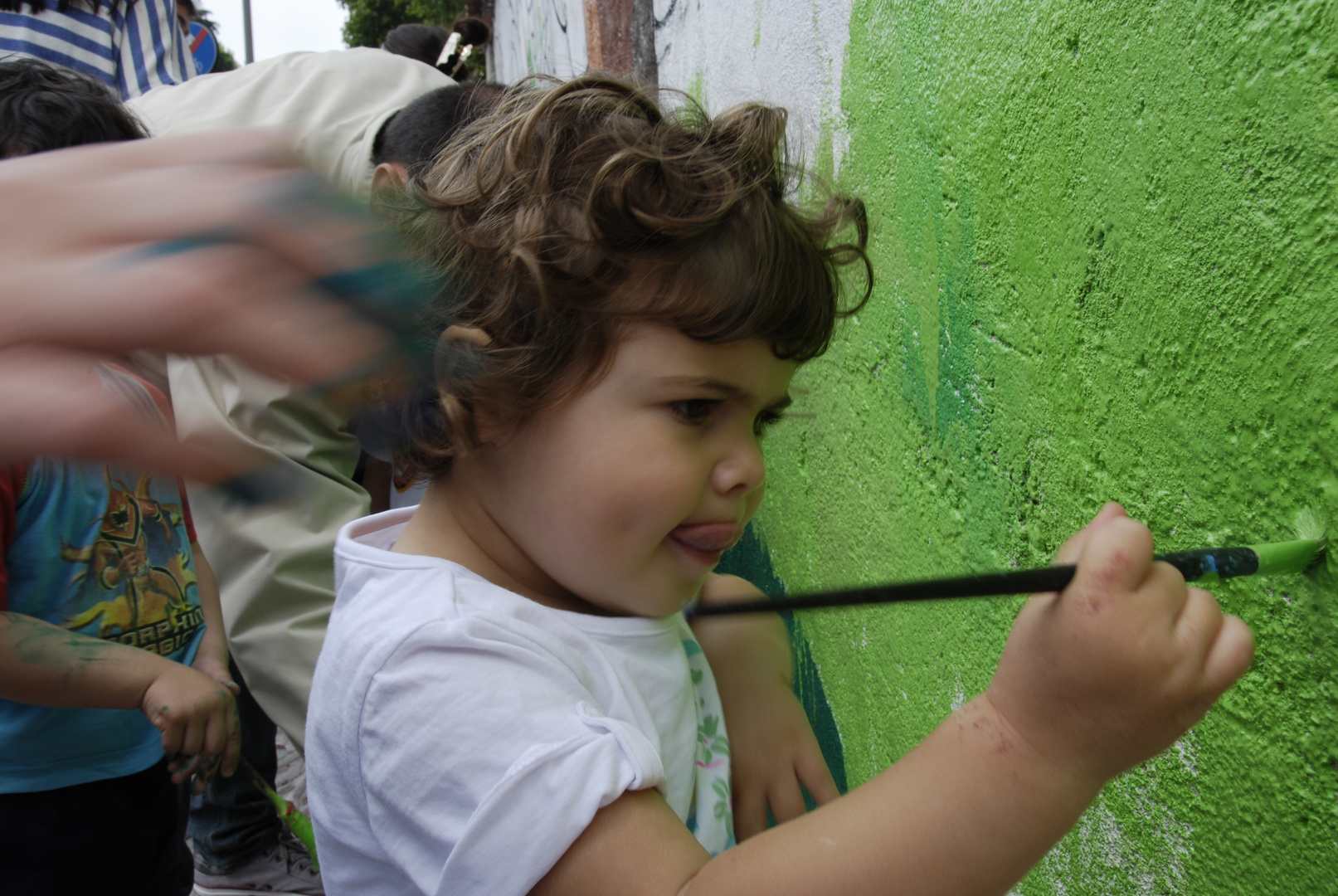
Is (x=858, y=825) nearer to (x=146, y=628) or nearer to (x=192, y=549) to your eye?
(x=146, y=628)

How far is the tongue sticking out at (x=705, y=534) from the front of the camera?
105 centimetres

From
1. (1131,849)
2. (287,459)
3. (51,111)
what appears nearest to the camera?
(1131,849)

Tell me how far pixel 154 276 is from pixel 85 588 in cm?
161

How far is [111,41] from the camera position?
302 cm

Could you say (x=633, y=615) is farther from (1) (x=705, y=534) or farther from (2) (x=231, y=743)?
(2) (x=231, y=743)

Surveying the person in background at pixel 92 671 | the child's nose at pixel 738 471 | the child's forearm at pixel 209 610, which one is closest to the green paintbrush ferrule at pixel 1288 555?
the child's nose at pixel 738 471

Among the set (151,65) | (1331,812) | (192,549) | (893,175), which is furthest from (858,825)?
(151,65)

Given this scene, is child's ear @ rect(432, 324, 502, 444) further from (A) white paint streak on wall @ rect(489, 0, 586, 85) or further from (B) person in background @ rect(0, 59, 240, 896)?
(A) white paint streak on wall @ rect(489, 0, 586, 85)

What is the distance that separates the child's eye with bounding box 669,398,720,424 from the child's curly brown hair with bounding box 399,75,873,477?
3.1 inches

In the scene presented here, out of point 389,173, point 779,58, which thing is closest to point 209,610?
point 389,173

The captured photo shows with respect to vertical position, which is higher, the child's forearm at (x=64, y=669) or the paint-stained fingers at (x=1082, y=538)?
the paint-stained fingers at (x=1082, y=538)

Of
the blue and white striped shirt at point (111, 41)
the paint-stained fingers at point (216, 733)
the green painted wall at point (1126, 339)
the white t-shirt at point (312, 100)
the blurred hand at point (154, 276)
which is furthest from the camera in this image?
the blue and white striped shirt at point (111, 41)

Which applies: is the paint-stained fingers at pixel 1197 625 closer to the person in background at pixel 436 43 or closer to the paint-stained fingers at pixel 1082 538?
the paint-stained fingers at pixel 1082 538

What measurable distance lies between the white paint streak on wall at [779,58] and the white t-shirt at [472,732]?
3.52 ft
